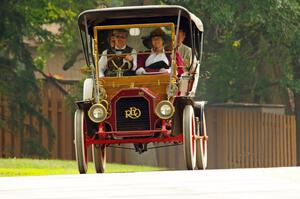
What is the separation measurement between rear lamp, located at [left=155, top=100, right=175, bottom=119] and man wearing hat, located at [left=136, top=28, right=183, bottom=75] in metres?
0.77

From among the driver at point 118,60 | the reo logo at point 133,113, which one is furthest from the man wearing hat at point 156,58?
the reo logo at point 133,113

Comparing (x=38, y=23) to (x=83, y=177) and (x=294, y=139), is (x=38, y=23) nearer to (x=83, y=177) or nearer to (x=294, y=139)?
(x=294, y=139)

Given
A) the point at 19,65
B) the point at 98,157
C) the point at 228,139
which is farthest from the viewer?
the point at 228,139

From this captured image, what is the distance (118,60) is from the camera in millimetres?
18781

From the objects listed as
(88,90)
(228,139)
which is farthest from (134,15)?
(228,139)

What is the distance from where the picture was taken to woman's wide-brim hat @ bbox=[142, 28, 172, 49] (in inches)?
751

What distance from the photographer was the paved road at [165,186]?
11.5m

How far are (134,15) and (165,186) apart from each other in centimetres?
651

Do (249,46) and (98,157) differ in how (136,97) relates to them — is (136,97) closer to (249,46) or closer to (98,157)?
(98,157)

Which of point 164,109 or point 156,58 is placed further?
point 156,58

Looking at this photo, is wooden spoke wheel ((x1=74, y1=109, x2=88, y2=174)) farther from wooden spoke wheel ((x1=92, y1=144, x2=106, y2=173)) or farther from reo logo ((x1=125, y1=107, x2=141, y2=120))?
wooden spoke wheel ((x1=92, y1=144, x2=106, y2=173))

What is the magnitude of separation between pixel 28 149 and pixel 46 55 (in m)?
10.4

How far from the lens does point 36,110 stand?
34188mm

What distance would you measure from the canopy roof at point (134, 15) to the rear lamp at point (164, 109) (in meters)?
1.41
